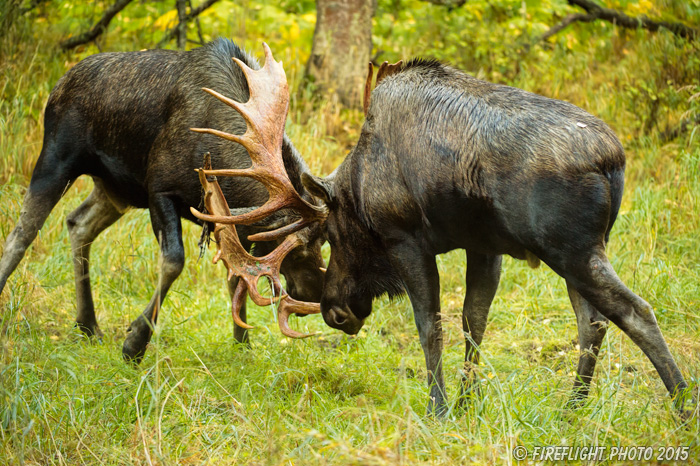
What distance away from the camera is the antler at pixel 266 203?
183 inches

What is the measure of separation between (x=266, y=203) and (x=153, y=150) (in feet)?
3.73

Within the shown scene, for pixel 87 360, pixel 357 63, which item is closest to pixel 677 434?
pixel 87 360

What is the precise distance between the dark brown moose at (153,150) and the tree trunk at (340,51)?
4190mm

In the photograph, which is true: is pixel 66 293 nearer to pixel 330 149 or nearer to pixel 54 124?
pixel 54 124

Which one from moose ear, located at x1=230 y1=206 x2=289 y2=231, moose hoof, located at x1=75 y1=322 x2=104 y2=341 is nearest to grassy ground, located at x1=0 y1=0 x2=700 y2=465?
moose hoof, located at x1=75 y1=322 x2=104 y2=341

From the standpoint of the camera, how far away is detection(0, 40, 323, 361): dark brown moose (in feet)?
16.9

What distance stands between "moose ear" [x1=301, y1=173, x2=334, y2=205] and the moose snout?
75cm

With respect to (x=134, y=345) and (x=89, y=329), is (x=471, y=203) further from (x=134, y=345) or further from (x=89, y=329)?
(x=89, y=329)

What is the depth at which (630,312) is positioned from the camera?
11.1 ft

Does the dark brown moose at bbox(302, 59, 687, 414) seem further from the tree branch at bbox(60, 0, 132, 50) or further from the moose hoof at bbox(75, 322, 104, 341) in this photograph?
the tree branch at bbox(60, 0, 132, 50)

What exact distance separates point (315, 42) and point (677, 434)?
7.66 meters

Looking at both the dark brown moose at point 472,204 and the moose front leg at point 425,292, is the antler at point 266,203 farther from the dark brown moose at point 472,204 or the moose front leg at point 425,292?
the moose front leg at point 425,292

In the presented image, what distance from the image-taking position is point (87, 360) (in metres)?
5.14

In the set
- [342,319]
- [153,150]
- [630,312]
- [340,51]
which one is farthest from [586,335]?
[340,51]
